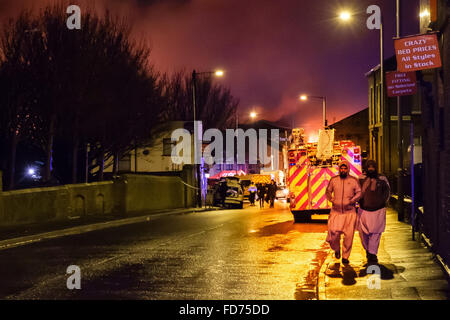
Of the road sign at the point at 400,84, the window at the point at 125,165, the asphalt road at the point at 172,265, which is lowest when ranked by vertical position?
the asphalt road at the point at 172,265

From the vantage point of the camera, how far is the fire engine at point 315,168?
2150 cm

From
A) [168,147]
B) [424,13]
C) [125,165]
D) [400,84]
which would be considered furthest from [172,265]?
[125,165]

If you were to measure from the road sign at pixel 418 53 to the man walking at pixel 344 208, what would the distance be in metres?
2.33

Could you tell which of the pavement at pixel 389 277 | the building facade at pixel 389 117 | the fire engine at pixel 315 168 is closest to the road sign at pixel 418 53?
the pavement at pixel 389 277

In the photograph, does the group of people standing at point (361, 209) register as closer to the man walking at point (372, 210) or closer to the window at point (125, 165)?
the man walking at point (372, 210)

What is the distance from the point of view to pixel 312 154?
2197cm

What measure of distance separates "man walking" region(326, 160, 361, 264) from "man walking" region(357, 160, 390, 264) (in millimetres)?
169

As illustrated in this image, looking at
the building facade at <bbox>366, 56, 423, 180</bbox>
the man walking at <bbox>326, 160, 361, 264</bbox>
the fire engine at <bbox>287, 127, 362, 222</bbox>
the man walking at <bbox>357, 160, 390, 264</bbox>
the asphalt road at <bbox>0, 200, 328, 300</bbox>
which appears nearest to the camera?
the asphalt road at <bbox>0, 200, 328, 300</bbox>

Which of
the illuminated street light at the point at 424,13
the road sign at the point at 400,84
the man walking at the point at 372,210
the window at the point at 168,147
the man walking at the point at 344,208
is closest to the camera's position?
the man walking at the point at 372,210

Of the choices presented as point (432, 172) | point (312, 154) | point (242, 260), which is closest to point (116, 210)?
point (312, 154)

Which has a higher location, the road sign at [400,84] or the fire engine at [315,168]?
the road sign at [400,84]

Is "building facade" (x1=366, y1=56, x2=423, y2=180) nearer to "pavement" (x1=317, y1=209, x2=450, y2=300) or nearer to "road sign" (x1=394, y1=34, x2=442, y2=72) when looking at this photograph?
"pavement" (x1=317, y1=209, x2=450, y2=300)

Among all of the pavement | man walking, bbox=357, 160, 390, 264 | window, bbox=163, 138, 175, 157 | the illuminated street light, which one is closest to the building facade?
window, bbox=163, 138, 175, 157

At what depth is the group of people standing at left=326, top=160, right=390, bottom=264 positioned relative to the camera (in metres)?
11.6
